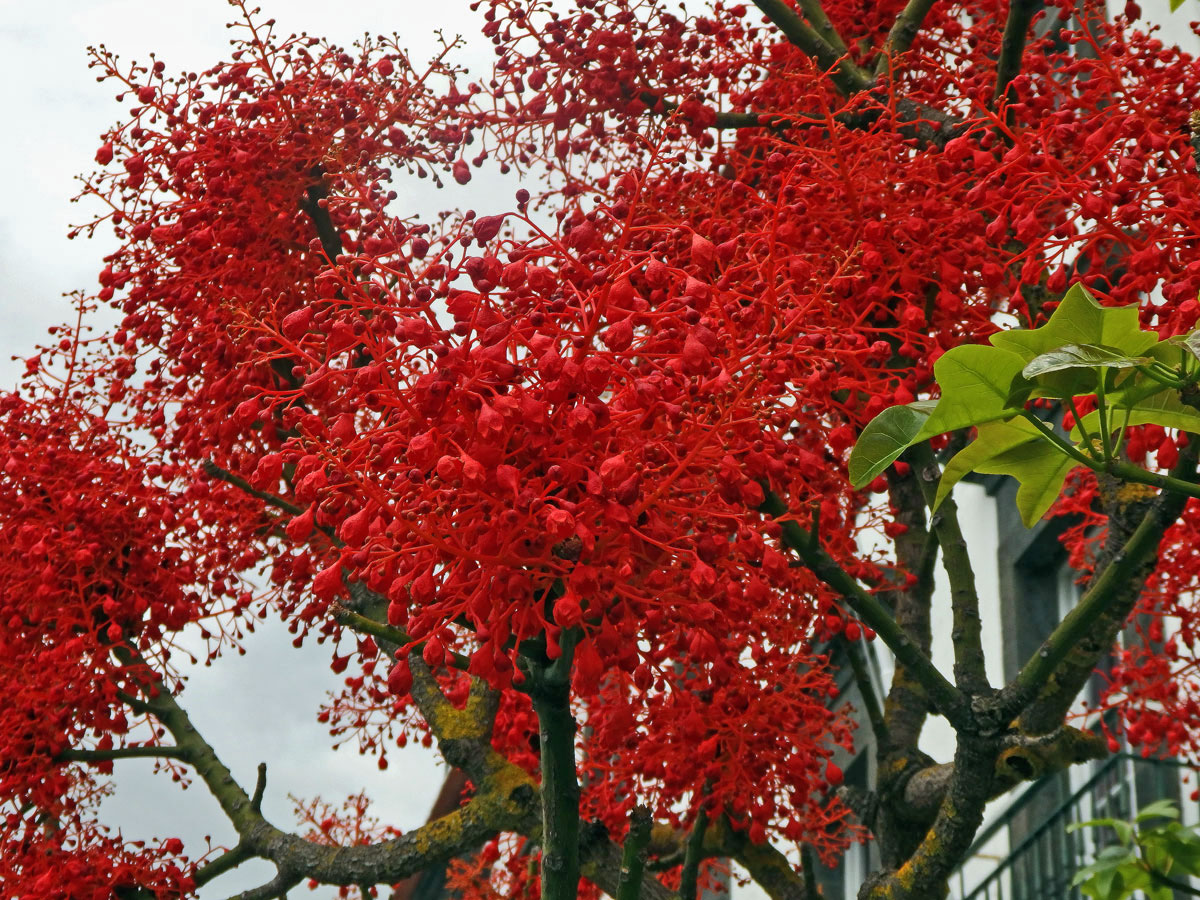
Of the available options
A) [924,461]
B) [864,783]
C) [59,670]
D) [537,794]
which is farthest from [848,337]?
[864,783]

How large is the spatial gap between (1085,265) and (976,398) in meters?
5.63

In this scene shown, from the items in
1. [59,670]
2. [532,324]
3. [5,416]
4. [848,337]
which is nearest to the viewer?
[532,324]

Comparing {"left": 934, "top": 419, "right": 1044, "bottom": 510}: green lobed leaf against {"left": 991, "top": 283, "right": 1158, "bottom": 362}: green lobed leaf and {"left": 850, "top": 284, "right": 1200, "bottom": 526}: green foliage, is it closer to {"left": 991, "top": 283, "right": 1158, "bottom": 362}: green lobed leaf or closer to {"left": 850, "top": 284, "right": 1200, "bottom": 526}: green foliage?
{"left": 850, "top": 284, "right": 1200, "bottom": 526}: green foliage

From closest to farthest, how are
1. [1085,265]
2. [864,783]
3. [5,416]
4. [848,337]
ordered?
[848,337] → [5,416] → [1085,265] → [864,783]

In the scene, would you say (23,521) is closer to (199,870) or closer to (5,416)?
(5,416)

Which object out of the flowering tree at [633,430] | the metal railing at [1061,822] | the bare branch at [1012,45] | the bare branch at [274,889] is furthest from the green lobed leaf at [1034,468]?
the bare branch at [274,889]

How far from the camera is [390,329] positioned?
9.03 ft

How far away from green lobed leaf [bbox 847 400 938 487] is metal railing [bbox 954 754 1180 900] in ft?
10.6

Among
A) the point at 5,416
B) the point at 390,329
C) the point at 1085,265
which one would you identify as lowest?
the point at 390,329

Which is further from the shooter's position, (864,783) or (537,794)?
(864,783)

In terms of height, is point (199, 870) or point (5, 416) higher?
point (5, 416)

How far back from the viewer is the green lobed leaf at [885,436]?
245cm

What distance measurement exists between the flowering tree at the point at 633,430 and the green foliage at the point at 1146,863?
0.57m

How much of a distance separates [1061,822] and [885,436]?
185 inches
